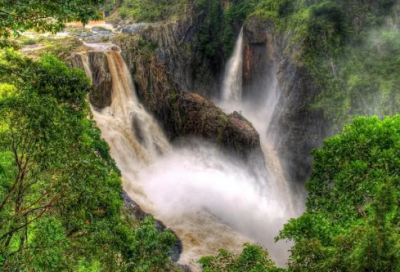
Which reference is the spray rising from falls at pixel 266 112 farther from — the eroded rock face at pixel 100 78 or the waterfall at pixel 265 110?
the eroded rock face at pixel 100 78

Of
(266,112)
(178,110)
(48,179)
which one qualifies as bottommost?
(48,179)

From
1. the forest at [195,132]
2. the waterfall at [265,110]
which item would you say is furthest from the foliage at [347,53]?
the waterfall at [265,110]

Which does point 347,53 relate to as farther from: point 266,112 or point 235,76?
point 235,76

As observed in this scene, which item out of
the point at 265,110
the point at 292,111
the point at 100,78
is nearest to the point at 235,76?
the point at 265,110

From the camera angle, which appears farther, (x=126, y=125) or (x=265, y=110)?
(x=265, y=110)

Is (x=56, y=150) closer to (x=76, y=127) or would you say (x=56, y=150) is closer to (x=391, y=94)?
(x=76, y=127)

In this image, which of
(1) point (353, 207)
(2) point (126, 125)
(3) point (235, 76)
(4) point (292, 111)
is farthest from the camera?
(3) point (235, 76)

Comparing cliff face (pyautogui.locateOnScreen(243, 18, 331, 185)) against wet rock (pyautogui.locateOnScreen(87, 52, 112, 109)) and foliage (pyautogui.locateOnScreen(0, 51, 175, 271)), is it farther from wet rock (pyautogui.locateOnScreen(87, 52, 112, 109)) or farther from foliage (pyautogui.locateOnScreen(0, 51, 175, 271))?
foliage (pyautogui.locateOnScreen(0, 51, 175, 271))
